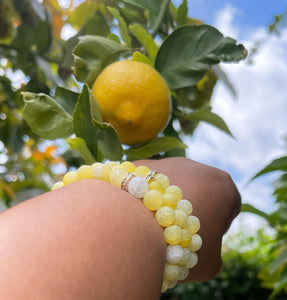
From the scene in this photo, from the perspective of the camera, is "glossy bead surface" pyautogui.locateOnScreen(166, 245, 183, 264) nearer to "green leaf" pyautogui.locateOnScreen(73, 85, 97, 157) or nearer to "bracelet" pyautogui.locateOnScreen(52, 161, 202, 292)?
Result: "bracelet" pyautogui.locateOnScreen(52, 161, 202, 292)

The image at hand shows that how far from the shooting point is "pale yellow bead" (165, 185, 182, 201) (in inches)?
17.5

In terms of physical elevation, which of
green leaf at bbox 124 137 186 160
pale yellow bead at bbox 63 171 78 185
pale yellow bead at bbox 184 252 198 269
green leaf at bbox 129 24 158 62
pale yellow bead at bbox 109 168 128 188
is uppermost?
green leaf at bbox 129 24 158 62

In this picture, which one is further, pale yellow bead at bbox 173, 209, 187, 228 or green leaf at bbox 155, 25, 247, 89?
green leaf at bbox 155, 25, 247, 89

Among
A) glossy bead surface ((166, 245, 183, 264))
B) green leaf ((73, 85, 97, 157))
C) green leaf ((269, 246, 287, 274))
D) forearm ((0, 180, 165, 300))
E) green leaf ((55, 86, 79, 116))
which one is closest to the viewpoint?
forearm ((0, 180, 165, 300))

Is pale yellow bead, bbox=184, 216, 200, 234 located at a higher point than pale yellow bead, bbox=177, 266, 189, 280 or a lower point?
higher

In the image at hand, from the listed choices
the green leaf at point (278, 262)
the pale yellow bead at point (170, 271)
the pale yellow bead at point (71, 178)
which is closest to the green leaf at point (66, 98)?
the pale yellow bead at point (71, 178)

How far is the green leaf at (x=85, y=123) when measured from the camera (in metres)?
0.53

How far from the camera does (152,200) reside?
42cm

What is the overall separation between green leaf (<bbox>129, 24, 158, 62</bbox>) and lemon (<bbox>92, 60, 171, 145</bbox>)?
0.23 feet

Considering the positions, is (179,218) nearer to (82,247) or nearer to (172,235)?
(172,235)

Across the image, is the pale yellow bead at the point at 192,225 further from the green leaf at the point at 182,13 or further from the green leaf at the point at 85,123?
the green leaf at the point at 182,13

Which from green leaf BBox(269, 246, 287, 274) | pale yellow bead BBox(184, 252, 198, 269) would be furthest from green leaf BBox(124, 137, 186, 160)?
green leaf BBox(269, 246, 287, 274)

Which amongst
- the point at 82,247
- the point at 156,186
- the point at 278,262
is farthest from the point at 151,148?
the point at 278,262

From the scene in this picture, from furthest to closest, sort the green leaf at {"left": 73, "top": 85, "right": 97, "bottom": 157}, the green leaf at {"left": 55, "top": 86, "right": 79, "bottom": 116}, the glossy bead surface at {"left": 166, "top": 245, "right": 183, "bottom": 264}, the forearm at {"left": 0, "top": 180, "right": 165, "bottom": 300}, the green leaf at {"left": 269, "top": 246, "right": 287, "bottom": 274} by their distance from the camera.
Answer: the green leaf at {"left": 269, "top": 246, "right": 287, "bottom": 274}, the green leaf at {"left": 55, "top": 86, "right": 79, "bottom": 116}, the green leaf at {"left": 73, "top": 85, "right": 97, "bottom": 157}, the glossy bead surface at {"left": 166, "top": 245, "right": 183, "bottom": 264}, the forearm at {"left": 0, "top": 180, "right": 165, "bottom": 300}
